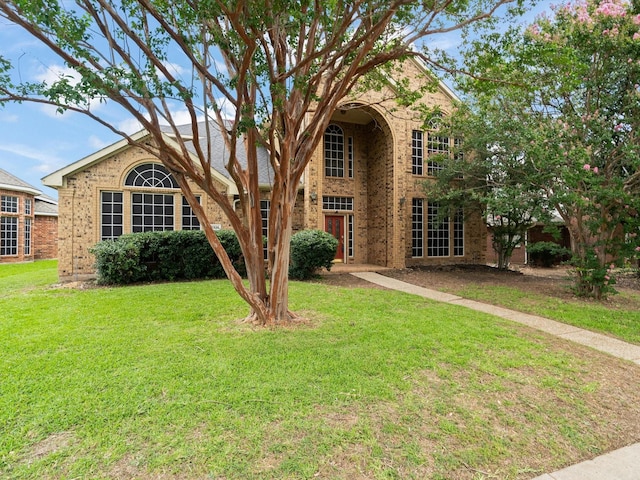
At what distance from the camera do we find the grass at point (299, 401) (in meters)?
2.45

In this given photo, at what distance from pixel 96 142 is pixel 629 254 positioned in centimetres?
1533

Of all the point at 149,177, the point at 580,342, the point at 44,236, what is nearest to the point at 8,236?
the point at 44,236

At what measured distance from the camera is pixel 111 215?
1142 cm

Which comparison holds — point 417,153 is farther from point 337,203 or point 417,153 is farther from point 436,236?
point 337,203

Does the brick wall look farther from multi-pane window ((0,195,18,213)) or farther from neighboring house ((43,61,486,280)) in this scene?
neighboring house ((43,61,486,280))

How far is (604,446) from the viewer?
A: 277cm

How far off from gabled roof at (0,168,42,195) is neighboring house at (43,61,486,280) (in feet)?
45.4

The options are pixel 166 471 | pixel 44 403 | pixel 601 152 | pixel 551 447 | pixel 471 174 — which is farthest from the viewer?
pixel 471 174


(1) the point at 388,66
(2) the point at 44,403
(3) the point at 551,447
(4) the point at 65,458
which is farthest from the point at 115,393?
(1) the point at 388,66

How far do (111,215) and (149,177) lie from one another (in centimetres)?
176

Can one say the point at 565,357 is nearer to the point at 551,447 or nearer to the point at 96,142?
the point at 551,447

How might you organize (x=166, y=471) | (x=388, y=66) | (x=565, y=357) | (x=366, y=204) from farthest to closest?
(x=366, y=204)
(x=388, y=66)
(x=565, y=357)
(x=166, y=471)

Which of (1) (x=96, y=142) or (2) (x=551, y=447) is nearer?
(2) (x=551, y=447)

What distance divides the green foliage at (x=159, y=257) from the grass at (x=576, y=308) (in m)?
7.57
